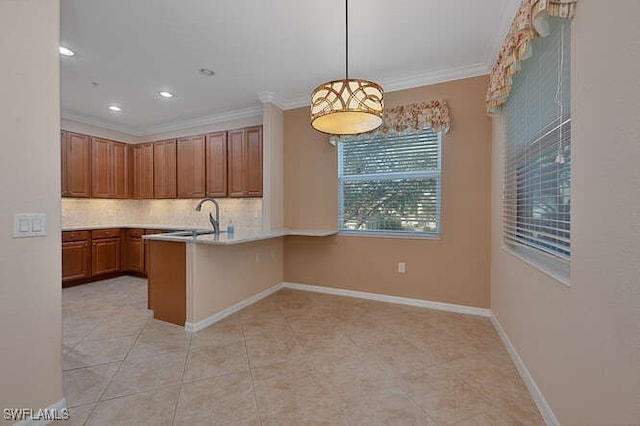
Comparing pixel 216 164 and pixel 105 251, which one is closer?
pixel 216 164

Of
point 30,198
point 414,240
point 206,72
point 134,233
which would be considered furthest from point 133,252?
point 414,240

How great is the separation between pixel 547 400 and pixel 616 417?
27.8 inches

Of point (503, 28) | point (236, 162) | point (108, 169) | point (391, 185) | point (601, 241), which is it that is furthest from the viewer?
point (108, 169)

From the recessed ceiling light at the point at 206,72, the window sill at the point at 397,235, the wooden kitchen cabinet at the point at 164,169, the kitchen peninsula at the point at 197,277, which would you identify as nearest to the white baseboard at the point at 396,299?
the window sill at the point at 397,235

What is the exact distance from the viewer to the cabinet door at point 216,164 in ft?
14.8

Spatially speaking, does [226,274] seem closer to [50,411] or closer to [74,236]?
[50,411]

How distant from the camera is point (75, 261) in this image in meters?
4.27

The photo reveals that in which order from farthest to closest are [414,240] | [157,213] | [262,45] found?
[157,213] → [414,240] → [262,45]

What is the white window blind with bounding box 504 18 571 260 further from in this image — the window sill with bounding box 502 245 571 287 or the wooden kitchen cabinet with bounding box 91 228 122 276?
the wooden kitchen cabinet with bounding box 91 228 122 276

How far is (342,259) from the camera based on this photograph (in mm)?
3861

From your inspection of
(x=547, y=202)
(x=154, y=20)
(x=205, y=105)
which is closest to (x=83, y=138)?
(x=205, y=105)

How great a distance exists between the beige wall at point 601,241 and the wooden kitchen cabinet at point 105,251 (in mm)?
5755

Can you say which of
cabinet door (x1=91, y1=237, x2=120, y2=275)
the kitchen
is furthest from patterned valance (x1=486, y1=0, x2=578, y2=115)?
cabinet door (x1=91, y1=237, x2=120, y2=275)

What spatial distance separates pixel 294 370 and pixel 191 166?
3.88m
